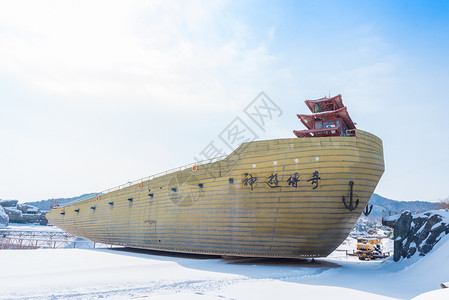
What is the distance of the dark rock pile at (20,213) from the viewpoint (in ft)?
217

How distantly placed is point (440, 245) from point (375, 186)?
3912 millimetres

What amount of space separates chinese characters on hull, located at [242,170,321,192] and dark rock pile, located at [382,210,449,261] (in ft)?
18.9

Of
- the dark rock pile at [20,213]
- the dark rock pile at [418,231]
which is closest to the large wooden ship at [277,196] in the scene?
the dark rock pile at [418,231]

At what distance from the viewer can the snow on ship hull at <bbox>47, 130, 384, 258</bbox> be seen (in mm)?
13648

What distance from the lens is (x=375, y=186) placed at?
1507 centimetres

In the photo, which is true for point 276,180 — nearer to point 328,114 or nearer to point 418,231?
point 328,114

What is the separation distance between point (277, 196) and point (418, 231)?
7.36 m

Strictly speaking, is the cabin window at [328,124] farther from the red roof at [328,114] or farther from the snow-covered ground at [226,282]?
the snow-covered ground at [226,282]

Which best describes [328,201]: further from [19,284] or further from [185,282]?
[19,284]

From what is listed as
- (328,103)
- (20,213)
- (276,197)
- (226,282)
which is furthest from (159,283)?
(20,213)

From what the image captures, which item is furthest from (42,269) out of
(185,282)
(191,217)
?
(191,217)

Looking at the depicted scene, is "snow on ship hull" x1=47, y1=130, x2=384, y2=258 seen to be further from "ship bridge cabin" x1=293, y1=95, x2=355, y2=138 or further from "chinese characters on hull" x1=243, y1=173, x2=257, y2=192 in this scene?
"ship bridge cabin" x1=293, y1=95, x2=355, y2=138

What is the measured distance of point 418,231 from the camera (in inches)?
548

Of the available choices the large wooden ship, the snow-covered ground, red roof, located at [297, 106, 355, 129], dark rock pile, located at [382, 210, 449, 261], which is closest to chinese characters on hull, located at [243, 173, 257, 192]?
the large wooden ship
